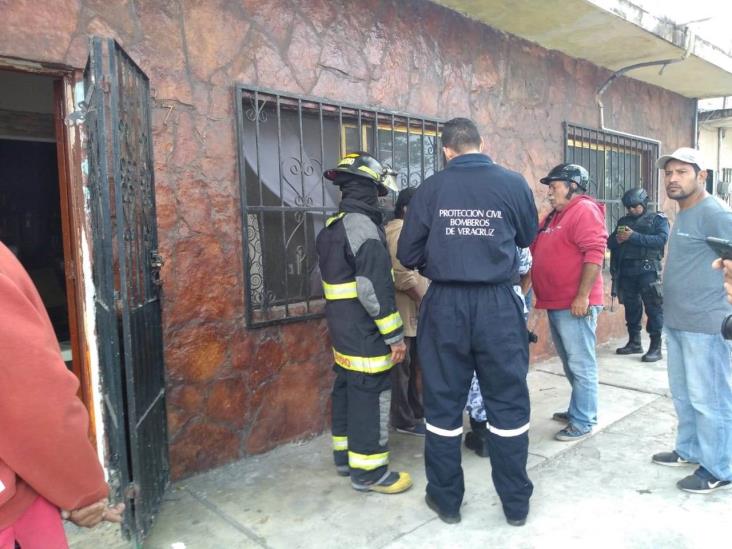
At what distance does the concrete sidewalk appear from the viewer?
2693 mm

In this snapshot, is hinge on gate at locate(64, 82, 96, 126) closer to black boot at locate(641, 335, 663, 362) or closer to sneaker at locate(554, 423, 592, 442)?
sneaker at locate(554, 423, 592, 442)

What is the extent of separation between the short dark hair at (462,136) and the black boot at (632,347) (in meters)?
4.44

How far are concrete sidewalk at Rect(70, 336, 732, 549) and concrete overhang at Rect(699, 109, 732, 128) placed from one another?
7115mm

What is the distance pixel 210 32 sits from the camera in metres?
3.30

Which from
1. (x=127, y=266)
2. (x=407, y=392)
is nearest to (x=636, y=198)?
(x=407, y=392)

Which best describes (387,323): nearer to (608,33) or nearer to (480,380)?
(480,380)

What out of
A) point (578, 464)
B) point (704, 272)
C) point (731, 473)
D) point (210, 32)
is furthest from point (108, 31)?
point (731, 473)

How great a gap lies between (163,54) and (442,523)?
2946mm

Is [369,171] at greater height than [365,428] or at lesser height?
greater

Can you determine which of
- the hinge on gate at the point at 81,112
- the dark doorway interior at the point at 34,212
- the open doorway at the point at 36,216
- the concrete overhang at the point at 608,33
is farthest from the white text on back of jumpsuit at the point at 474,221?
the dark doorway interior at the point at 34,212

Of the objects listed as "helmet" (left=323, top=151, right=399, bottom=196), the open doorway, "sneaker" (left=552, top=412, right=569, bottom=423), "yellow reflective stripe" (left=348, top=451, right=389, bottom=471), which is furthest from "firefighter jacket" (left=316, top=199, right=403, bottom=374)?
the open doorway

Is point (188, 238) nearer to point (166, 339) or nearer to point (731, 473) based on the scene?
point (166, 339)

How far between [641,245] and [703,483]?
3303 millimetres

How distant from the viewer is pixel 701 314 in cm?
299
